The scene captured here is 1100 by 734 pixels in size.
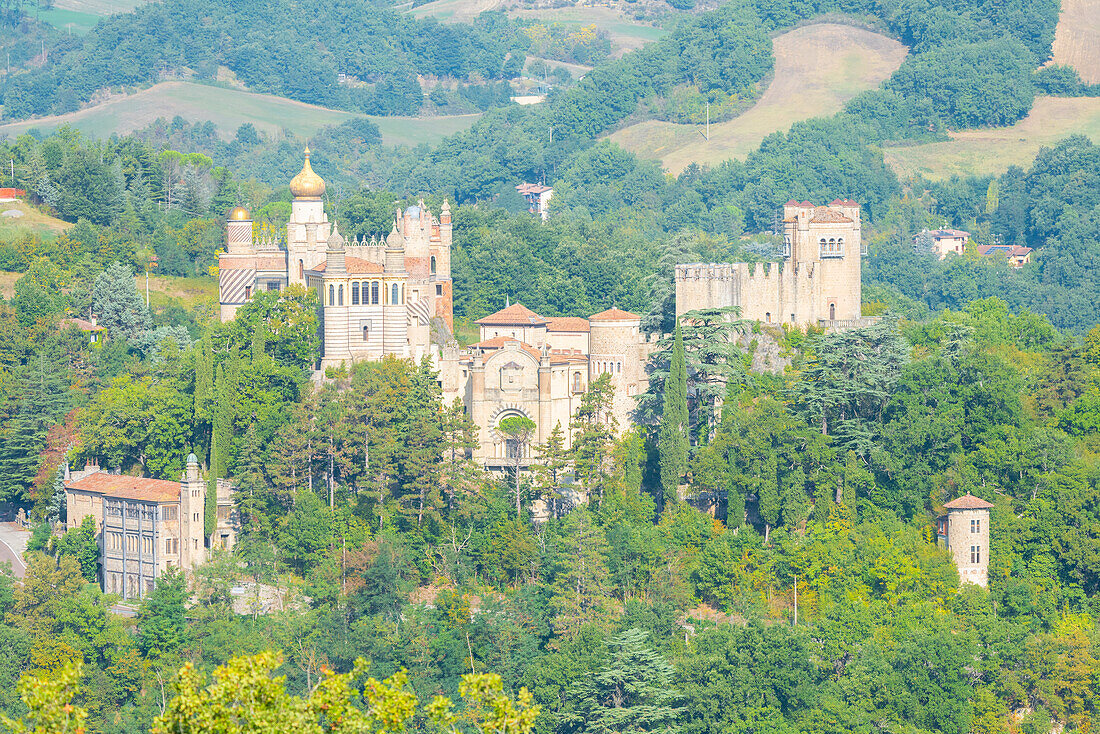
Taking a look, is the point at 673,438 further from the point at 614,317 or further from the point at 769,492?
the point at 614,317

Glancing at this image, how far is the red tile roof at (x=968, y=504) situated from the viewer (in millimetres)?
61125

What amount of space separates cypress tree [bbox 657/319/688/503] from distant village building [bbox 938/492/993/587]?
A: 9079 mm

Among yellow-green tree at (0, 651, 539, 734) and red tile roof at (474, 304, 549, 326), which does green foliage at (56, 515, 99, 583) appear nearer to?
red tile roof at (474, 304, 549, 326)

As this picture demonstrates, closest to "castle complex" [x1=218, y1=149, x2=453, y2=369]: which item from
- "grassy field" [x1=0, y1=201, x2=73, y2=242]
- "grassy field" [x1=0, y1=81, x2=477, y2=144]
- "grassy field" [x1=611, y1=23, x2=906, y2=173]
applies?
"grassy field" [x1=0, y1=201, x2=73, y2=242]

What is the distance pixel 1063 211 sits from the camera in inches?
4934

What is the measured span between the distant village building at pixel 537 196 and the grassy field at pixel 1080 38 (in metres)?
45.6

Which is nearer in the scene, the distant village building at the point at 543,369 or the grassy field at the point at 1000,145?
the distant village building at the point at 543,369

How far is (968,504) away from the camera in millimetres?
61188

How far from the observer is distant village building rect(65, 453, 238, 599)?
6294 cm

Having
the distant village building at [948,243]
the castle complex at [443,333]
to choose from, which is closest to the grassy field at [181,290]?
the castle complex at [443,333]

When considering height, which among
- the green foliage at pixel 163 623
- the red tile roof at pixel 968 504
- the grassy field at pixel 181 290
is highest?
the grassy field at pixel 181 290

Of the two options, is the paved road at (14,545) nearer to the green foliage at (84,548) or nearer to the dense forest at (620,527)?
the dense forest at (620,527)

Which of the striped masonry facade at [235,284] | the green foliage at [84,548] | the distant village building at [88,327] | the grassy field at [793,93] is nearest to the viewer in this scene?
the green foliage at [84,548]

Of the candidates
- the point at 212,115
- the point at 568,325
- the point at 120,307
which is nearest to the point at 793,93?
the point at 212,115
